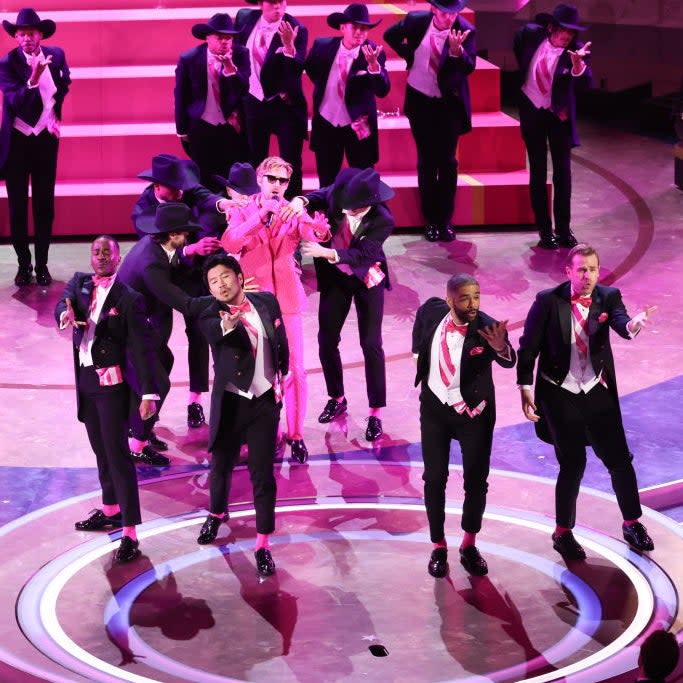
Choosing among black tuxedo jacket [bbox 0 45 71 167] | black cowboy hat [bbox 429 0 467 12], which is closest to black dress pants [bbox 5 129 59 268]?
black tuxedo jacket [bbox 0 45 71 167]

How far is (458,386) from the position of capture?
19.8ft

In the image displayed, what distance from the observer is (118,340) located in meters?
6.34

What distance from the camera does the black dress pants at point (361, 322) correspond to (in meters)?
7.59

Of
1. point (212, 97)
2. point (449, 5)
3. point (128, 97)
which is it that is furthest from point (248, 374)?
point (128, 97)

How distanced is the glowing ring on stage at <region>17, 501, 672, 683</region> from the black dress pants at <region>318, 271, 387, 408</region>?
979 millimetres

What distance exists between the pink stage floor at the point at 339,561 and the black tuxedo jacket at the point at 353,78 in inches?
72.3

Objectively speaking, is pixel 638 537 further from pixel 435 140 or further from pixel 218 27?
pixel 435 140

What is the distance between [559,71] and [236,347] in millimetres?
4873

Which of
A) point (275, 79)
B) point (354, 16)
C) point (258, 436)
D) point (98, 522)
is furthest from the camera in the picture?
point (275, 79)

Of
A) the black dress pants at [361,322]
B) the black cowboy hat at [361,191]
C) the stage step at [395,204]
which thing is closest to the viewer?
the black cowboy hat at [361,191]

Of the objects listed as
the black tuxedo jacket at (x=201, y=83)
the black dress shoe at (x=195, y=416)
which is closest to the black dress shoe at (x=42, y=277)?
the black tuxedo jacket at (x=201, y=83)

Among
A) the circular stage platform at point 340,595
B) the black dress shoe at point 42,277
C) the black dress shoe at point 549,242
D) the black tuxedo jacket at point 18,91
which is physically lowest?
the circular stage platform at point 340,595

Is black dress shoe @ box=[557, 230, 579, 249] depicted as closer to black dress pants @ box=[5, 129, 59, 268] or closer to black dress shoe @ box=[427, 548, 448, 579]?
black dress pants @ box=[5, 129, 59, 268]

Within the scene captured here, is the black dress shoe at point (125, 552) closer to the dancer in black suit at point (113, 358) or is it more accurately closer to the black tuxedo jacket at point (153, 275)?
the dancer in black suit at point (113, 358)
